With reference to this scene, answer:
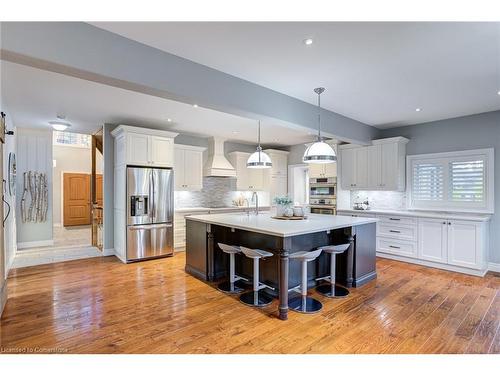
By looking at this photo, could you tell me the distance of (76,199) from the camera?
9375mm

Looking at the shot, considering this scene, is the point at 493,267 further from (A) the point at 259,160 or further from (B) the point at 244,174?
(B) the point at 244,174

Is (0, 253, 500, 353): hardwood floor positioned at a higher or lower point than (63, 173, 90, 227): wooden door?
lower

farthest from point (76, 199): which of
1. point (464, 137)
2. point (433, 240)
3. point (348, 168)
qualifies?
point (464, 137)

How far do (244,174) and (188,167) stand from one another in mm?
1569

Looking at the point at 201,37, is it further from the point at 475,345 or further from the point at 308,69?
the point at 475,345

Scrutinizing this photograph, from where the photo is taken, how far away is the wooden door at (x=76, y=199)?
922 cm

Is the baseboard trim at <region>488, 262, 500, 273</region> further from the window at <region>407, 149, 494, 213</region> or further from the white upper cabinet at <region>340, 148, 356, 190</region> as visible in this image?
the white upper cabinet at <region>340, 148, 356, 190</region>

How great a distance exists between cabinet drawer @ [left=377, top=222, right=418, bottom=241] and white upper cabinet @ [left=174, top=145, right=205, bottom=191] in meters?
3.95

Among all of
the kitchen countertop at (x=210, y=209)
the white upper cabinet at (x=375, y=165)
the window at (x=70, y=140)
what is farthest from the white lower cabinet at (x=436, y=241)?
the window at (x=70, y=140)

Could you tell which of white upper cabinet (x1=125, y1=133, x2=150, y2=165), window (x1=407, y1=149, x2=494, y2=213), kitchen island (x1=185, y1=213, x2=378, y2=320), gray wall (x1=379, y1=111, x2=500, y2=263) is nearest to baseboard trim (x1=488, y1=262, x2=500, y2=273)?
gray wall (x1=379, y1=111, x2=500, y2=263)

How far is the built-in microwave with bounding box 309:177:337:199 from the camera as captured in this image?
20.2ft
